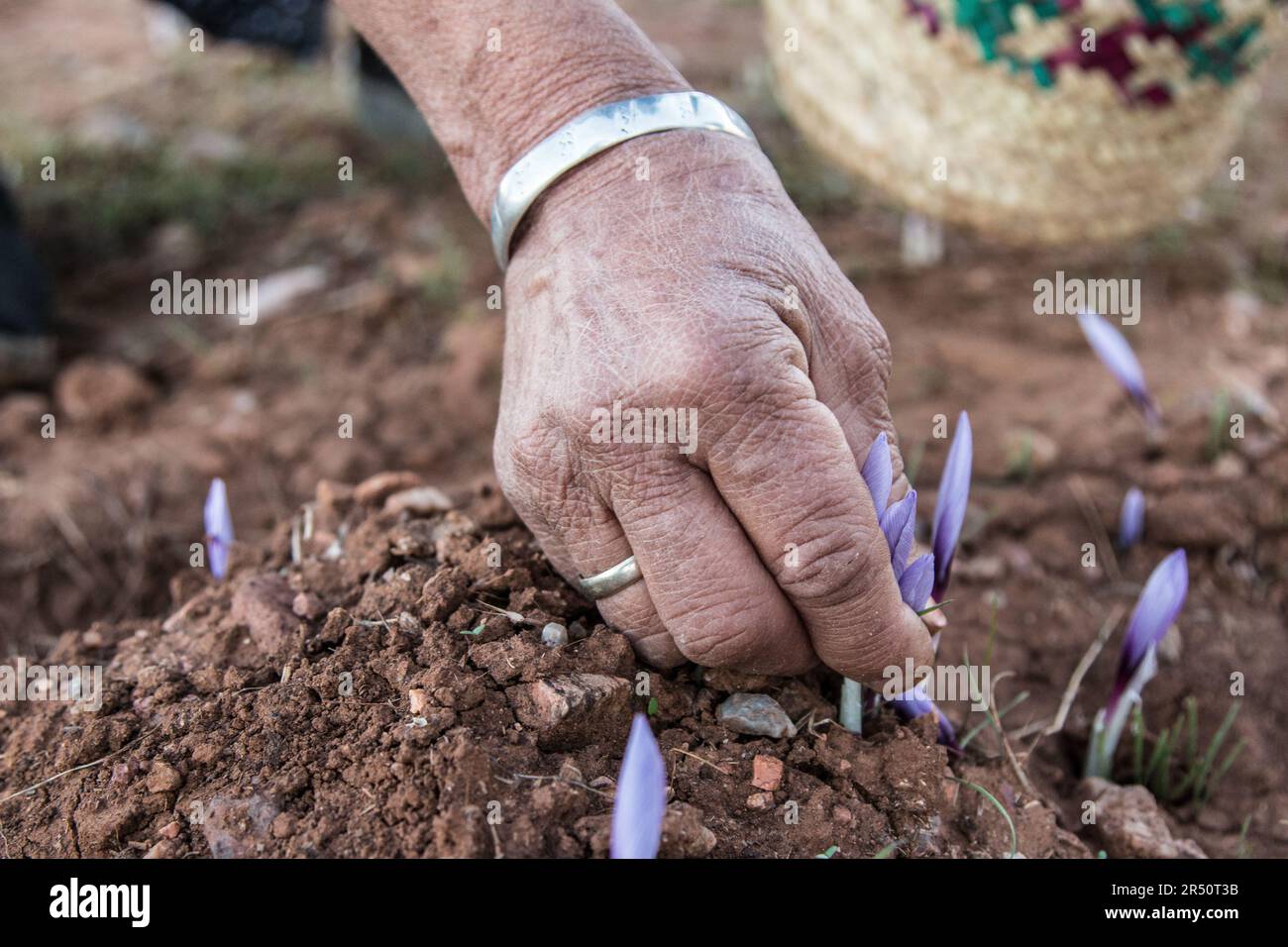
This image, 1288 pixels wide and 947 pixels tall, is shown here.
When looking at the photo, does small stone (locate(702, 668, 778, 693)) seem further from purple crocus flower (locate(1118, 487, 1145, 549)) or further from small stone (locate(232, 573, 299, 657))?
purple crocus flower (locate(1118, 487, 1145, 549))

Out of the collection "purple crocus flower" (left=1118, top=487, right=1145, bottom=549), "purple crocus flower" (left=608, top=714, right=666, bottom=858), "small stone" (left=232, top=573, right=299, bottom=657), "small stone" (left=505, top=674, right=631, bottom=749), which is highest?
"purple crocus flower" (left=1118, top=487, right=1145, bottom=549)

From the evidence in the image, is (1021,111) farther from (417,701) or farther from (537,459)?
(417,701)

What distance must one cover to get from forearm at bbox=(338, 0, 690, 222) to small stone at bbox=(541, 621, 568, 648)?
64 cm

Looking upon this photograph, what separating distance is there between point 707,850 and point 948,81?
213 centimetres

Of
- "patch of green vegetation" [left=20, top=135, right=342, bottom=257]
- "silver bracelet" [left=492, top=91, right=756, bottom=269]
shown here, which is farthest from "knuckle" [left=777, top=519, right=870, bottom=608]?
"patch of green vegetation" [left=20, top=135, right=342, bottom=257]

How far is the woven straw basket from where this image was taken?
8.48 feet

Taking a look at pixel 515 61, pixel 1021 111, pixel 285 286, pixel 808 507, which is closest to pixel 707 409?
pixel 808 507

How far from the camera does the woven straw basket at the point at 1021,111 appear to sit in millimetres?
2586

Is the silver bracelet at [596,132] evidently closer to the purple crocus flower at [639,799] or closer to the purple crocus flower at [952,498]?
the purple crocus flower at [952,498]

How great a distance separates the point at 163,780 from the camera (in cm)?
135

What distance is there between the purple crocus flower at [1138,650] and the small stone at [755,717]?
22.4 inches

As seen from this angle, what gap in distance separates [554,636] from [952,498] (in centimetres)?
59

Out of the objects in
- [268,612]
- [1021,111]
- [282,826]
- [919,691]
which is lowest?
[282,826]
